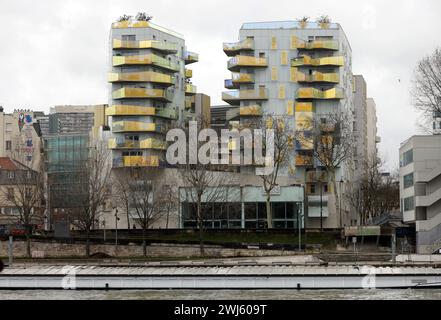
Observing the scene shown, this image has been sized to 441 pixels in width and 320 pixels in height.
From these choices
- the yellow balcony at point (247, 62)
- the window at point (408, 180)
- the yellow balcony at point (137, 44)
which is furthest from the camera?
the yellow balcony at point (247, 62)

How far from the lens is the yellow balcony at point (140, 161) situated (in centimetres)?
12388

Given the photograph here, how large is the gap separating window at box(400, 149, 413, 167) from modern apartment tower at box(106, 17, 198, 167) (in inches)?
1481

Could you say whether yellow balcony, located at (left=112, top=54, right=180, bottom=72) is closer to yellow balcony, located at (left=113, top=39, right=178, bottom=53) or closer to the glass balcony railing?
yellow balcony, located at (left=113, top=39, right=178, bottom=53)

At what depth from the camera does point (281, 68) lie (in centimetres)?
13462

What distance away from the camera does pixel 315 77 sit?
132875 mm

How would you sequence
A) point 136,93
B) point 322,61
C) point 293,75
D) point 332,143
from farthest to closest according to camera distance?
point 293,75, point 322,61, point 136,93, point 332,143

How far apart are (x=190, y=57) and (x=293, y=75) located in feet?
67.9

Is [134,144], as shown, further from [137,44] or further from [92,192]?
[92,192]

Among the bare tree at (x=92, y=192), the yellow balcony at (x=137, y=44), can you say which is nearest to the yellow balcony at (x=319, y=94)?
the yellow balcony at (x=137, y=44)

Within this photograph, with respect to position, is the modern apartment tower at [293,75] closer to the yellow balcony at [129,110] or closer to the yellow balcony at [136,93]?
the yellow balcony at [136,93]

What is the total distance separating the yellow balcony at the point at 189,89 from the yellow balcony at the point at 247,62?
13932mm

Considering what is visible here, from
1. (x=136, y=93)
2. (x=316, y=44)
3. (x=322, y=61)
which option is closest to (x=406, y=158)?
(x=322, y=61)

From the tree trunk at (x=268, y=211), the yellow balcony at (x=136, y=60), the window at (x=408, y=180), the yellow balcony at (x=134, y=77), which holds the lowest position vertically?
the tree trunk at (x=268, y=211)
